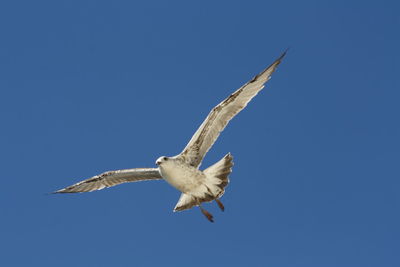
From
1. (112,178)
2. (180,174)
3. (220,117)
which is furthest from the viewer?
(112,178)

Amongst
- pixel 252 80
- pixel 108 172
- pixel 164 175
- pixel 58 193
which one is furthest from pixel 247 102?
pixel 58 193

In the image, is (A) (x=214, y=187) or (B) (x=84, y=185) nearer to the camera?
(A) (x=214, y=187)

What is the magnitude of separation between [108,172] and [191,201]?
213 cm

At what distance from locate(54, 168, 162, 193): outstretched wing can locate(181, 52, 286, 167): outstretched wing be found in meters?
1.13

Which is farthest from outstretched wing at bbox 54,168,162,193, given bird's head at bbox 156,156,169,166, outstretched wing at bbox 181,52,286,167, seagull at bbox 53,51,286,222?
outstretched wing at bbox 181,52,286,167

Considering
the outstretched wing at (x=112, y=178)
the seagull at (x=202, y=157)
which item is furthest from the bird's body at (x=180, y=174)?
the outstretched wing at (x=112, y=178)

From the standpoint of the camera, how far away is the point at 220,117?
47.1 ft

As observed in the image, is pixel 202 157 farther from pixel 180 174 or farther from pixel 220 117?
pixel 220 117

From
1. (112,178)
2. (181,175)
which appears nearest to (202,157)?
(181,175)

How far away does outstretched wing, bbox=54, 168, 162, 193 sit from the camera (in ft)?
49.8

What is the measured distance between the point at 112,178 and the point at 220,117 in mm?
3110

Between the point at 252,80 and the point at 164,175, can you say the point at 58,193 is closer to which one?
the point at 164,175

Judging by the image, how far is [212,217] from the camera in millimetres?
14766

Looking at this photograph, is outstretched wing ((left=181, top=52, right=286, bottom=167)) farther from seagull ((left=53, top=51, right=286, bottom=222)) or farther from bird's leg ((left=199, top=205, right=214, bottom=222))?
bird's leg ((left=199, top=205, right=214, bottom=222))
